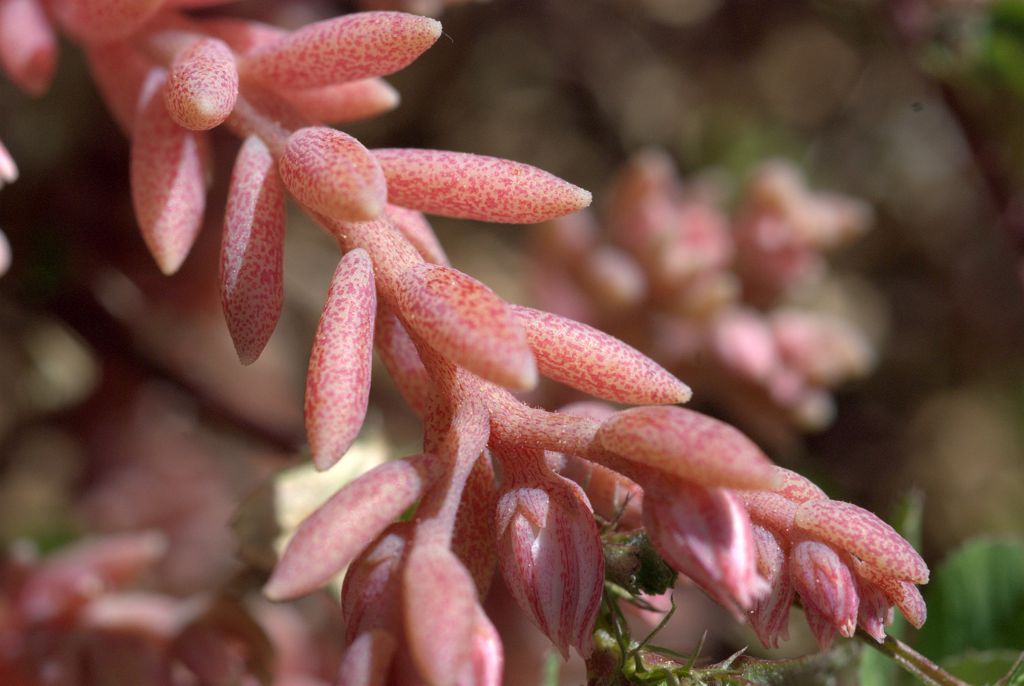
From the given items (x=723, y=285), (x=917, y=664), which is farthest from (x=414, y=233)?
(x=723, y=285)

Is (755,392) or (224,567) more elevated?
(755,392)

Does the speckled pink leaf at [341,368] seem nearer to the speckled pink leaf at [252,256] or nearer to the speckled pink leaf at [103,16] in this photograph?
the speckled pink leaf at [252,256]

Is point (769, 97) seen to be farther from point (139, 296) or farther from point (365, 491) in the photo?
point (365, 491)

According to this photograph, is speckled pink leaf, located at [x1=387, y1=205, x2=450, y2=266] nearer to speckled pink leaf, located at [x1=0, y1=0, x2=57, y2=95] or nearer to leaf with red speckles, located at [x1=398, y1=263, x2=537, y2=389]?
leaf with red speckles, located at [x1=398, y1=263, x2=537, y2=389]

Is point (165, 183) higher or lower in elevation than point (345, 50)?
lower

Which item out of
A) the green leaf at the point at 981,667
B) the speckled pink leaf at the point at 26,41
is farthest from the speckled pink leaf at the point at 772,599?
the speckled pink leaf at the point at 26,41

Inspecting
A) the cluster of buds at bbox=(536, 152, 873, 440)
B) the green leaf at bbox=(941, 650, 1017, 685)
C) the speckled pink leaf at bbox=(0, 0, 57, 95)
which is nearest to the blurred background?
the cluster of buds at bbox=(536, 152, 873, 440)

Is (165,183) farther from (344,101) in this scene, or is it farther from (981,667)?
(981,667)

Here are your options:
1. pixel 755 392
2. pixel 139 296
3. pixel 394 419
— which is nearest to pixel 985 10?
pixel 755 392
